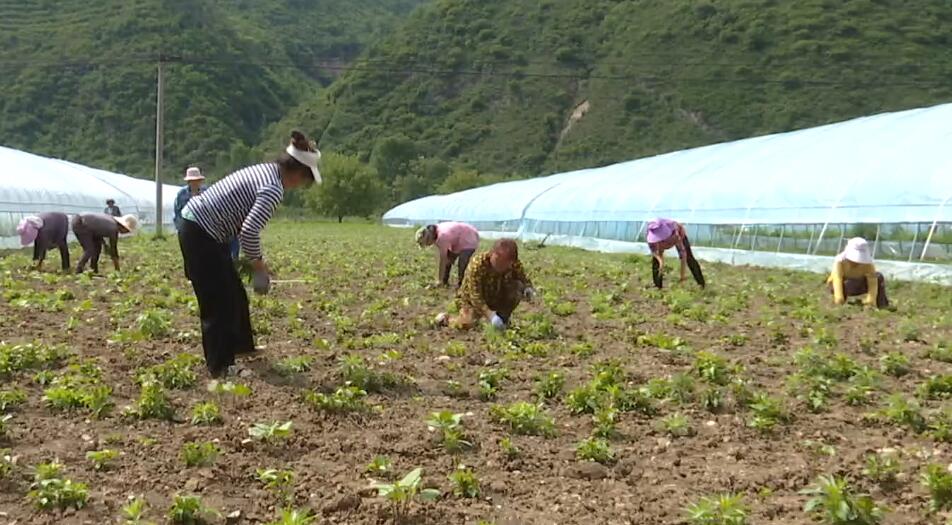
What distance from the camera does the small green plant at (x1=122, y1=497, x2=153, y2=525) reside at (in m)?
3.63

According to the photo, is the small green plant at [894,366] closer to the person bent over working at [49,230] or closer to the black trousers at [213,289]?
the black trousers at [213,289]

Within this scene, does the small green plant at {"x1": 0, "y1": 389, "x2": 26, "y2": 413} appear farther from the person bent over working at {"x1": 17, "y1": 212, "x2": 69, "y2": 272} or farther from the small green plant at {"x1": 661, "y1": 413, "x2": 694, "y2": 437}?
the person bent over working at {"x1": 17, "y1": 212, "x2": 69, "y2": 272}

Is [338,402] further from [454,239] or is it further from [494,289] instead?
[454,239]

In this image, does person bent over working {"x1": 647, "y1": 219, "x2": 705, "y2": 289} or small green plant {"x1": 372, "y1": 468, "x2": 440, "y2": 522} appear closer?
small green plant {"x1": 372, "y1": 468, "x2": 440, "y2": 522}

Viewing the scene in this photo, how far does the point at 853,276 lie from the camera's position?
11.5 metres

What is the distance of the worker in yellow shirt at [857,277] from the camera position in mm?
10898

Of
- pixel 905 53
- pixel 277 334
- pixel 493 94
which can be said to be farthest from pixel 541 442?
pixel 493 94

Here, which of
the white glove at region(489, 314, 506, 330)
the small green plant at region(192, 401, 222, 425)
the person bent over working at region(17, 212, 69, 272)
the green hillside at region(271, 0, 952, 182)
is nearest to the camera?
the small green plant at region(192, 401, 222, 425)

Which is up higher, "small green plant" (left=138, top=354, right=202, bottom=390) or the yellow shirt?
the yellow shirt

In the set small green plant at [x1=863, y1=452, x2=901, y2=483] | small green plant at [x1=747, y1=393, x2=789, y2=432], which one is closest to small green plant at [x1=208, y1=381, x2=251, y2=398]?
small green plant at [x1=747, y1=393, x2=789, y2=432]

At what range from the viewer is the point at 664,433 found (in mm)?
5395

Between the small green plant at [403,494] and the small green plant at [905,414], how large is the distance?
3.24 metres

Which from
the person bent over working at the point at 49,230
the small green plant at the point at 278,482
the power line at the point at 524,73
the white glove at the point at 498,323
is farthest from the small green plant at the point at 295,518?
the power line at the point at 524,73

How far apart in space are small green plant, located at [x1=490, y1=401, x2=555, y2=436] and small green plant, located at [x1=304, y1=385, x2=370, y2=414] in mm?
893
